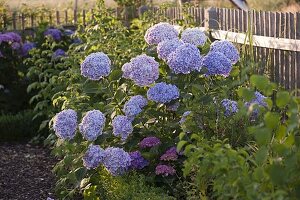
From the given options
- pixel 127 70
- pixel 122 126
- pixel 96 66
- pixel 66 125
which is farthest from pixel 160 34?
pixel 66 125

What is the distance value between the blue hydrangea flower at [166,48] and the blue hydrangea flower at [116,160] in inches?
30.9

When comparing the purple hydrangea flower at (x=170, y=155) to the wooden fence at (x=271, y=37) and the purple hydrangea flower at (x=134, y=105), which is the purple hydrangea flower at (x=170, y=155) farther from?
the wooden fence at (x=271, y=37)

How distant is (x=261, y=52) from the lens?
777 cm

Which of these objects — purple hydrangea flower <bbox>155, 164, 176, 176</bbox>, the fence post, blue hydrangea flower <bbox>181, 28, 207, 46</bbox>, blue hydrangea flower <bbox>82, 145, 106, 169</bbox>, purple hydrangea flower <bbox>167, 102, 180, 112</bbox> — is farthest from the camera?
the fence post

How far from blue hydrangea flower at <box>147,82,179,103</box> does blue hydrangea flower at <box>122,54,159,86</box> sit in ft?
0.38

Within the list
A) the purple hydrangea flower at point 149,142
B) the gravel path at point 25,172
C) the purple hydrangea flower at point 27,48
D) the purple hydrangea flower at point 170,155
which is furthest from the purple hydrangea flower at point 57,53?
the purple hydrangea flower at point 170,155

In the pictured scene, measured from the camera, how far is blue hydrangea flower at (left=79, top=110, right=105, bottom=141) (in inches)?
205

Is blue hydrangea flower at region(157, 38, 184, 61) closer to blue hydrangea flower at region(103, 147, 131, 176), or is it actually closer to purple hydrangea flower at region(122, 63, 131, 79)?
purple hydrangea flower at region(122, 63, 131, 79)

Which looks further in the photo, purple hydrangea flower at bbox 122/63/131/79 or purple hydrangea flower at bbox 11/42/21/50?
purple hydrangea flower at bbox 11/42/21/50

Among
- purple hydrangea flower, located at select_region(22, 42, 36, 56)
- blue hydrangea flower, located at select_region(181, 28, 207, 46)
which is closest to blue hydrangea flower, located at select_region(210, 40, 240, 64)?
blue hydrangea flower, located at select_region(181, 28, 207, 46)

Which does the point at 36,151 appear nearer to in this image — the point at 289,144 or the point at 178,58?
the point at 178,58

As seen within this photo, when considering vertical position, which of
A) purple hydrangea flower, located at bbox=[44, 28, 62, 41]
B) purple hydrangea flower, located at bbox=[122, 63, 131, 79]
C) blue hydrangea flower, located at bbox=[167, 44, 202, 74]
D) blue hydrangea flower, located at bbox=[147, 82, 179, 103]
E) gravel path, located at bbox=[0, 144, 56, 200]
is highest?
blue hydrangea flower, located at bbox=[167, 44, 202, 74]

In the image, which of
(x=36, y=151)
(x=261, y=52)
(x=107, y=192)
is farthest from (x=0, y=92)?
(x=107, y=192)

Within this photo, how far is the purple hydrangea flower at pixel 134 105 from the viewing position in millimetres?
5223
